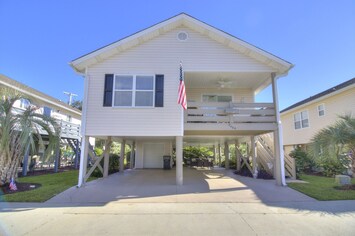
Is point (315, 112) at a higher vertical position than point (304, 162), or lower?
higher

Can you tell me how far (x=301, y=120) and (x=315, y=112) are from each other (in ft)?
6.97

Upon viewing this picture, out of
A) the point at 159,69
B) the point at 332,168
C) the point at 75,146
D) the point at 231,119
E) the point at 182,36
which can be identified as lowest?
the point at 332,168

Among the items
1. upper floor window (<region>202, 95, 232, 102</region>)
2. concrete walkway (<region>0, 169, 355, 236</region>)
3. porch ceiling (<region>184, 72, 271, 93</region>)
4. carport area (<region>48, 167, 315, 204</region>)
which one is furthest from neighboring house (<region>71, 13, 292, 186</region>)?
upper floor window (<region>202, 95, 232, 102</region>)

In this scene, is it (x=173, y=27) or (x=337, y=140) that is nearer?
(x=337, y=140)

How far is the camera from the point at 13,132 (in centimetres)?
859

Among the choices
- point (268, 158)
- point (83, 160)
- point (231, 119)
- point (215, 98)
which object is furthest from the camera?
point (215, 98)

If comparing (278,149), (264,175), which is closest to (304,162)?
(264,175)

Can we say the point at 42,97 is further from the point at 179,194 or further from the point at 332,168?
the point at 332,168

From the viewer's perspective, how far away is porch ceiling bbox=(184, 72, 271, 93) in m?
11.0

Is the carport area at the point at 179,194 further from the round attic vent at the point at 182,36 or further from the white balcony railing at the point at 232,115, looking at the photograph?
the round attic vent at the point at 182,36

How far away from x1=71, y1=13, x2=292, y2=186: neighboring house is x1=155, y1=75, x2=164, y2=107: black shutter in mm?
47

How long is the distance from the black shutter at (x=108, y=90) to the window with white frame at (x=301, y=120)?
16.6 metres

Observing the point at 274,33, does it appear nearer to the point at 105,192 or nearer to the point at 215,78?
the point at 215,78

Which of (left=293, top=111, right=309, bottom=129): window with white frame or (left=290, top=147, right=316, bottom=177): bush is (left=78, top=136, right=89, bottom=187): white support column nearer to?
(left=290, top=147, right=316, bottom=177): bush
